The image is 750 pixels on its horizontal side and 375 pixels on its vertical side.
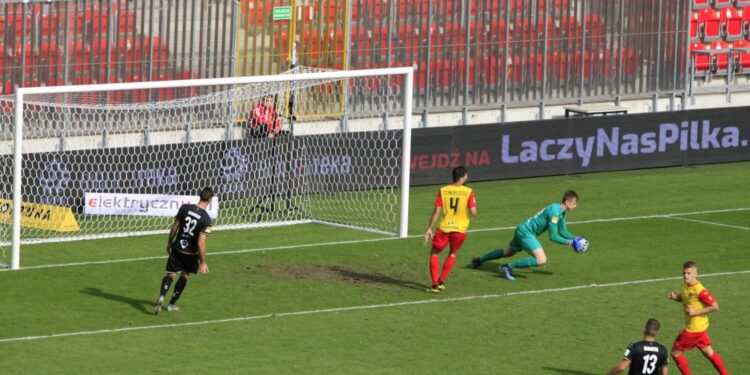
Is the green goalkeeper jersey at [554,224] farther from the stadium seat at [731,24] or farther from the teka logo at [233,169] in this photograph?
the stadium seat at [731,24]

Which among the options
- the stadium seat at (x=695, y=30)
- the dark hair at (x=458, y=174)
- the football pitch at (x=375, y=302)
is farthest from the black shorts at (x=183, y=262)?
the stadium seat at (x=695, y=30)

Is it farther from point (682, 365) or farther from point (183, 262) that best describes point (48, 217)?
point (682, 365)

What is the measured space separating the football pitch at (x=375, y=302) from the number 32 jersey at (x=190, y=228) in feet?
3.03

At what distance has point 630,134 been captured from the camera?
33125 mm

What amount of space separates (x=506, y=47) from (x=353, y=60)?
3.59 metres

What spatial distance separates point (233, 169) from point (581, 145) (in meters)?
7.95

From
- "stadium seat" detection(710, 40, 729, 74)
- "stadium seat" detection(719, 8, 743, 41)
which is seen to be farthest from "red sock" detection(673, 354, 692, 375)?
"stadium seat" detection(719, 8, 743, 41)

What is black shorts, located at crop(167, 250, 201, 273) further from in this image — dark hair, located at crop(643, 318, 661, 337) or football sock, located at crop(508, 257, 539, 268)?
dark hair, located at crop(643, 318, 661, 337)

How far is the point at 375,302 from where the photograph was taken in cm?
2127

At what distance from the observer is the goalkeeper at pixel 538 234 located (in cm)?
2225

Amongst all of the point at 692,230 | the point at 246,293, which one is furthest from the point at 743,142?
the point at 246,293

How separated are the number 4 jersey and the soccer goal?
1056 cm

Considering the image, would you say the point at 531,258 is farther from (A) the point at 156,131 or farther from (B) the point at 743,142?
(B) the point at 743,142

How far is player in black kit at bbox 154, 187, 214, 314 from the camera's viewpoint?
19.8 metres
